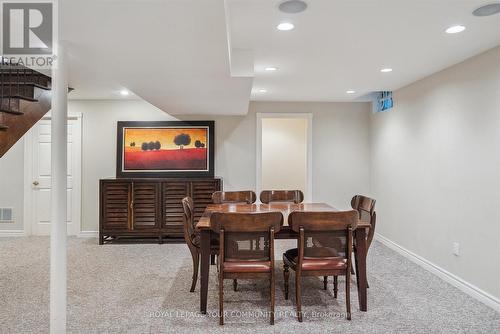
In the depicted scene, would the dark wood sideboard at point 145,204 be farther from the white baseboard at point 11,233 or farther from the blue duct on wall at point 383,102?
the blue duct on wall at point 383,102

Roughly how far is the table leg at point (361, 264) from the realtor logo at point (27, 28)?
2674 mm

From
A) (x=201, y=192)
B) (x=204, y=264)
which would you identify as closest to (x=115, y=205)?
(x=201, y=192)

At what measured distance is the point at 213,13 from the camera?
1.81m

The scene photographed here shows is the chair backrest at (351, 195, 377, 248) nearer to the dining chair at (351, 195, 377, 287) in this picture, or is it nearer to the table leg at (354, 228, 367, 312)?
the dining chair at (351, 195, 377, 287)

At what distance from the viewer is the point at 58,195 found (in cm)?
229

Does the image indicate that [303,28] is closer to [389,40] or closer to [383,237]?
[389,40]

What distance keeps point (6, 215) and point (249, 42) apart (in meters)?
5.36

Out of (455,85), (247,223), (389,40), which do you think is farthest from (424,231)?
(247,223)

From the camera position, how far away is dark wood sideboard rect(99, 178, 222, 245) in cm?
532

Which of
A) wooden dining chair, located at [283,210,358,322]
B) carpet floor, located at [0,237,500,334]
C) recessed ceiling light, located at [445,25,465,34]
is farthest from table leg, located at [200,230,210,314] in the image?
recessed ceiling light, located at [445,25,465,34]

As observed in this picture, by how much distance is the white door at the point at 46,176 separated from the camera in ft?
19.1

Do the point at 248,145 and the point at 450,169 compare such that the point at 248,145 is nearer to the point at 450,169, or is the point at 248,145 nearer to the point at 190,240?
the point at 190,240

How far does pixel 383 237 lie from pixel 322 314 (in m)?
2.99

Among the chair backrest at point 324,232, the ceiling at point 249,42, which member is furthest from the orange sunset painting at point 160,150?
the chair backrest at point 324,232
